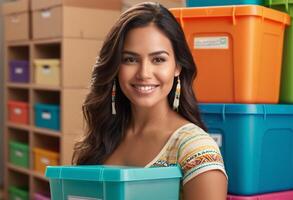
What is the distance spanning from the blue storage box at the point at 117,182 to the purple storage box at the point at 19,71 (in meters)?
2.21

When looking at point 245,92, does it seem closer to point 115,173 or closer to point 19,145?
point 115,173

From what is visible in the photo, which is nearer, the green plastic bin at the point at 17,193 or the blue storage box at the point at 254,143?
the blue storage box at the point at 254,143

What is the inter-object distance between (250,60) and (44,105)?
1765mm

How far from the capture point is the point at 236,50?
1.62m

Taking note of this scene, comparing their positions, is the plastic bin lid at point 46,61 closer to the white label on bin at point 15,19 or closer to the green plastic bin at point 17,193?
the white label on bin at point 15,19

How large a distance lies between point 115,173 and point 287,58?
1016 mm

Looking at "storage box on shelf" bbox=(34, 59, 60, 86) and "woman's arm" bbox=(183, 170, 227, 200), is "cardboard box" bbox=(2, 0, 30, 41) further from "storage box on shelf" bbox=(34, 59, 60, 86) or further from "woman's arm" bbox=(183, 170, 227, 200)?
"woman's arm" bbox=(183, 170, 227, 200)

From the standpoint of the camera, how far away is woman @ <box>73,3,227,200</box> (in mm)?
1117

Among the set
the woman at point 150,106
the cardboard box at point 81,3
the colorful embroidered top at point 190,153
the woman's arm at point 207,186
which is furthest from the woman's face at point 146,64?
the cardboard box at point 81,3

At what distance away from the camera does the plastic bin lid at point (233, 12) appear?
159 centimetres

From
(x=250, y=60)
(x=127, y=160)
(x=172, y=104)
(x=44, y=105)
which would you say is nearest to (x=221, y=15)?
(x=250, y=60)

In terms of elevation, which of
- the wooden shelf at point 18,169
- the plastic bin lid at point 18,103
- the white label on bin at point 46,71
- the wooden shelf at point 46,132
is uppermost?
the white label on bin at point 46,71

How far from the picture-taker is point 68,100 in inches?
110

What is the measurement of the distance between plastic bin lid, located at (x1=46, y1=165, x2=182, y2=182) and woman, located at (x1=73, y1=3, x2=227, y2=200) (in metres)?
0.07
